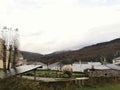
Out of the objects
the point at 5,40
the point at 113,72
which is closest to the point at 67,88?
the point at 5,40

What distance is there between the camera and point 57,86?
37562mm

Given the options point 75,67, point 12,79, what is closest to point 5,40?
point 12,79

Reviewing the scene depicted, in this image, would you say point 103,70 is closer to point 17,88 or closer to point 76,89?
point 76,89

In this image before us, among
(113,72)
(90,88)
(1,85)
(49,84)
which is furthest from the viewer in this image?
(113,72)

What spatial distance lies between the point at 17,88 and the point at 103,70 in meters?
54.0

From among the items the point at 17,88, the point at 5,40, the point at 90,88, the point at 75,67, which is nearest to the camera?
the point at 17,88

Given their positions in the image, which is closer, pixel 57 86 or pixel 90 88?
pixel 57 86

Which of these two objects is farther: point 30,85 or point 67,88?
point 67,88

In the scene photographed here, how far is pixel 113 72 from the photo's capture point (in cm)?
8075

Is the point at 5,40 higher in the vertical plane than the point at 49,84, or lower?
higher

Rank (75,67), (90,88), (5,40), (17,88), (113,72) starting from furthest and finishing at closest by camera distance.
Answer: (75,67) < (113,72) < (5,40) < (90,88) < (17,88)

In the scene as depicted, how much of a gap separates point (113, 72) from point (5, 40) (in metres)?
30.1

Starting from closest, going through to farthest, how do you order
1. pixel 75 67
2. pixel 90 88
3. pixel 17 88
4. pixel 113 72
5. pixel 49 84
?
pixel 17 88 < pixel 49 84 < pixel 90 88 < pixel 113 72 < pixel 75 67

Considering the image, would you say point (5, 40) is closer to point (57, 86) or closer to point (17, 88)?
point (57, 86)
